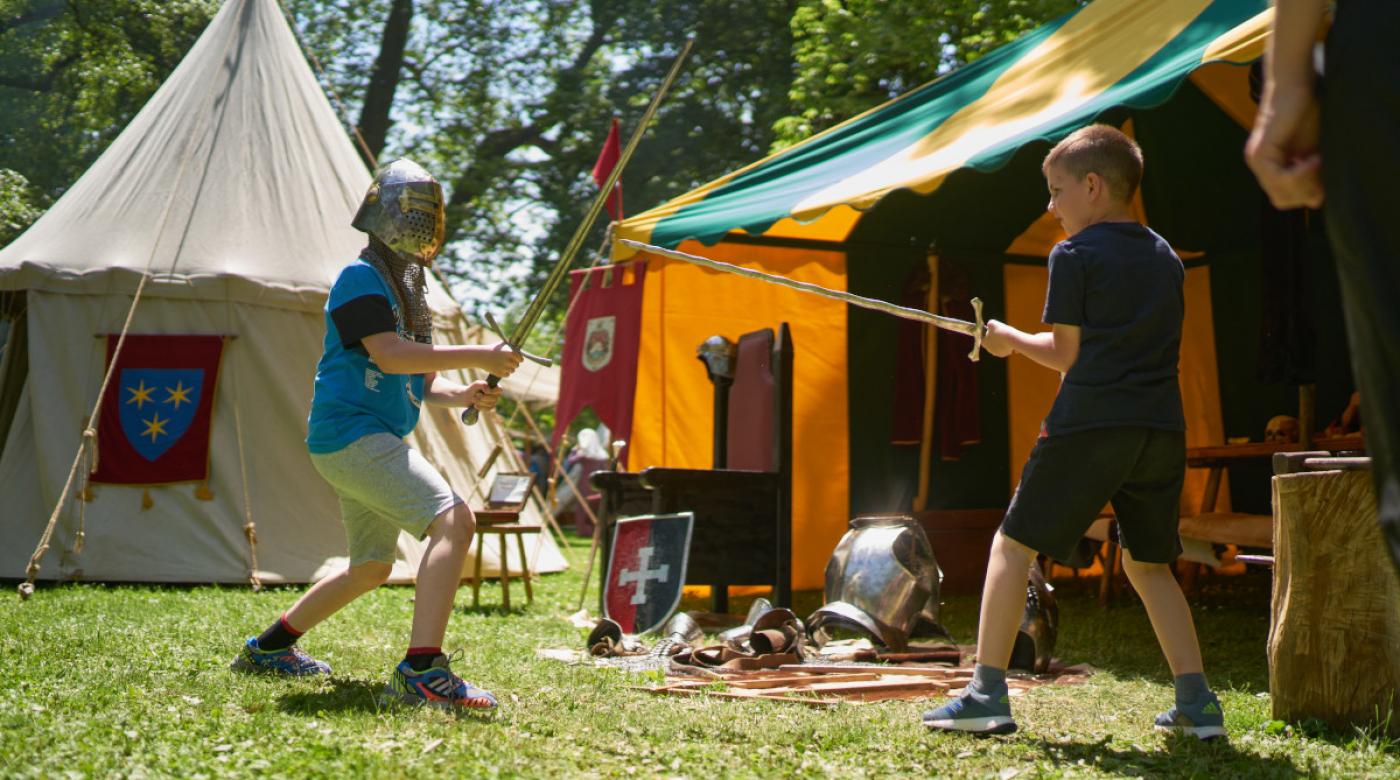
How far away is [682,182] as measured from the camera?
20578mm

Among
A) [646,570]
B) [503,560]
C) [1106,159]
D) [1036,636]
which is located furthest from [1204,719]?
[503,560]

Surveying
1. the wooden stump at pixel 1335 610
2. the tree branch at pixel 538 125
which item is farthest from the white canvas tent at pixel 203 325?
the tree branch at pixel 538 125

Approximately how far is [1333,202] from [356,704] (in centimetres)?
269

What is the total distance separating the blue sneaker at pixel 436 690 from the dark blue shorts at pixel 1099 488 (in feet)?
4.71

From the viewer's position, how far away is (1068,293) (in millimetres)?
3137

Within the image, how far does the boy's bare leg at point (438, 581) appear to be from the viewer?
349 centimetres

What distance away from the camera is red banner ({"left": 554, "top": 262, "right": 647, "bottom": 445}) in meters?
8.61

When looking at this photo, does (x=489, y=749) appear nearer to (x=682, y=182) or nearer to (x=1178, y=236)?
(x=1178, y=236)

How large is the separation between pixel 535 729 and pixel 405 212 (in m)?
1.57

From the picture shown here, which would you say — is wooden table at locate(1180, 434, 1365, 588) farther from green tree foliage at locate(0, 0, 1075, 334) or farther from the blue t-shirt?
green tree foliage at locate(0, 0, 1075, 334)

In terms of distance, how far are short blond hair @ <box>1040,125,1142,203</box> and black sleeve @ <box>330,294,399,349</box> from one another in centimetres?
183

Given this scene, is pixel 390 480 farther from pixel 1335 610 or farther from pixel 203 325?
pixel 203 325

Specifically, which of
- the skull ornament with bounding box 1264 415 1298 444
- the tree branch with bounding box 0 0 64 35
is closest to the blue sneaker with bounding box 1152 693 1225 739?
the skull ornament with bounding box 1264 415 1298 444

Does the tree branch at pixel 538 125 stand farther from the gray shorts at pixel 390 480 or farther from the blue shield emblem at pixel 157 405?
the gray shorts at pixel 390 480
